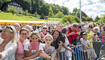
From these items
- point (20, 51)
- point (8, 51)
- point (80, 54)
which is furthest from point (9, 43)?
point (80, 54)

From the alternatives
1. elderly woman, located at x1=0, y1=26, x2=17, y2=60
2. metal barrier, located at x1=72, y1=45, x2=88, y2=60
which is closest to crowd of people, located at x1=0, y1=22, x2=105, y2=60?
elderly woman, located at x1=0, y1=26, x2=17, y2=60

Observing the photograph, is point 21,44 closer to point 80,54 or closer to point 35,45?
point 35,45

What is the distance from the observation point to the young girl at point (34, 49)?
3408 millimetres

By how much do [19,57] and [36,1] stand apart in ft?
336

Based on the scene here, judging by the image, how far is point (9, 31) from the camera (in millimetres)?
3055

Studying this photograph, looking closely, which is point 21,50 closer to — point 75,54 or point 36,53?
point 36,53

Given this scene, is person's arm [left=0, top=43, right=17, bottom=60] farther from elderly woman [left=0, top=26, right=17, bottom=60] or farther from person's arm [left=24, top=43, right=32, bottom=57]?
person's arm [left=24, top=43, right=32, bottom=57]

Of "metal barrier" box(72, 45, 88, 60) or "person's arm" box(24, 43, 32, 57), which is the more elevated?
"person's arm" box(24, 43, 32, 57)

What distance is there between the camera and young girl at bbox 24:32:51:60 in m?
3.41

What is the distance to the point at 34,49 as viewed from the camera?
11.6ft

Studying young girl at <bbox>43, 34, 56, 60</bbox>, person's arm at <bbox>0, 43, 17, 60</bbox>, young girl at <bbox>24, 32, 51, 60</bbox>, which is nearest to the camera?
person's arm at <bbox>0, 43, 17, 60</bbox>

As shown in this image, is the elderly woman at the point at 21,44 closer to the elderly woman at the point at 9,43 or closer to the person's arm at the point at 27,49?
the person's arm at the point at 27,49

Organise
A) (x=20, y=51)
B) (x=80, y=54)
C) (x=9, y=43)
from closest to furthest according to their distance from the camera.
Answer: (x=9, y=43) < (x=20, y=51) < (x=80, y=54)

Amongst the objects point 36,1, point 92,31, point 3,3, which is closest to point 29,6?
point 36,1
